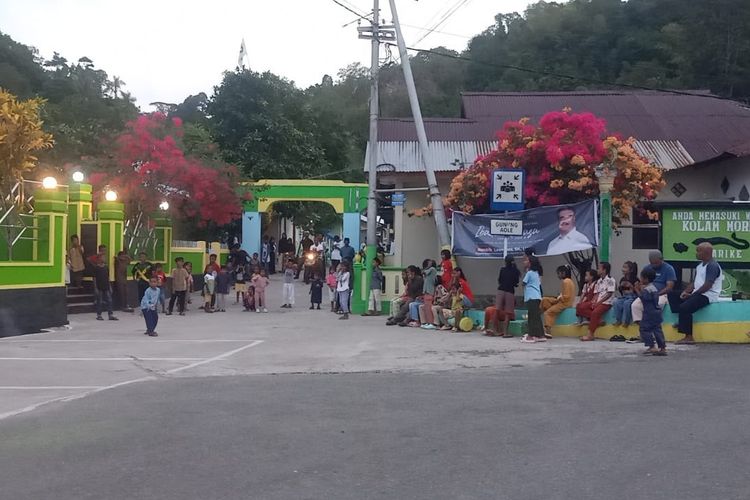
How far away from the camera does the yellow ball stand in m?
17.8

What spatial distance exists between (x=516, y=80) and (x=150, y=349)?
3720cm

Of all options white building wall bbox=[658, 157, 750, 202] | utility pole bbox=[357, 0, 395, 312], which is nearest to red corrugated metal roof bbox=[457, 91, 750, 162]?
white building wall bbox=[658, 157, 750, 202]

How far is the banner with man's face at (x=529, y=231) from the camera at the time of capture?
19.2 m

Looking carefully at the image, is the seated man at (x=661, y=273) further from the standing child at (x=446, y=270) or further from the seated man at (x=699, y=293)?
the standing child at (x=446, y=270)

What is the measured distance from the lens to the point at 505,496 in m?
6.14

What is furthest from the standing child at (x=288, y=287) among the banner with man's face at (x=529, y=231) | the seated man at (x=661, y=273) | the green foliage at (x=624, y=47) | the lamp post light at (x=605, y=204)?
the green foliage at (x=624, y=47)

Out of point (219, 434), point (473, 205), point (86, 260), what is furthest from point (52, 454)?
point (86, 260)

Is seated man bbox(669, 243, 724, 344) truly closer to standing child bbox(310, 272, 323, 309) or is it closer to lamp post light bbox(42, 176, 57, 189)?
standing child bbox(310, 272, 323, 309)

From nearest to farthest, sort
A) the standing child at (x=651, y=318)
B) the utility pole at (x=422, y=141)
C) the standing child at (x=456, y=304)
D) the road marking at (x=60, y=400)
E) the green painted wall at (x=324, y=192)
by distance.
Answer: the road marking at (x=60, y=400) < the standing child at (x=651, y=318) < the standing child at (x=456, y=304) < the utility pole at (x=422, y=141) < the green painted wall at (x=324, y=192)

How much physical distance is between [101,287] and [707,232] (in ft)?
44.3

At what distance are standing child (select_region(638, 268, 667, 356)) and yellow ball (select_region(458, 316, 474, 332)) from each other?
4481 mm

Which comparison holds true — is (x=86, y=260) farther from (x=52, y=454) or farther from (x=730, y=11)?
(x=730, y=11)

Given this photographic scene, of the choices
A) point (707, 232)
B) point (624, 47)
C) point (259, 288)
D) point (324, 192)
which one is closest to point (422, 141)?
point (259, 288)

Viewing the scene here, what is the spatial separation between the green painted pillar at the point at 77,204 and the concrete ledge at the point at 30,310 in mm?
4872
